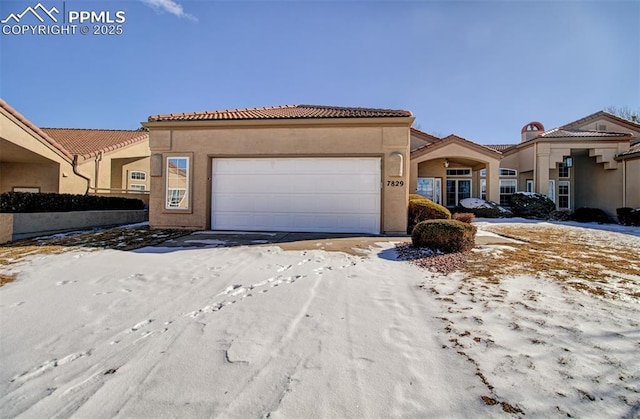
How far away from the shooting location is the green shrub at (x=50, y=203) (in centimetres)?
806

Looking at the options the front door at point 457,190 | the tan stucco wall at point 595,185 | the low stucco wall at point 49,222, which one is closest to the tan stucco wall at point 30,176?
the low stucco wall at point 49,222

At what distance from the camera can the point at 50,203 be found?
8.96 m

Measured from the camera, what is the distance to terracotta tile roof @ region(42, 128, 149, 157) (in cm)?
1584

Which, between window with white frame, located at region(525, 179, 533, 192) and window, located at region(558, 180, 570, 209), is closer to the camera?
window with white frame, located at region(525, 179, 533, 192)

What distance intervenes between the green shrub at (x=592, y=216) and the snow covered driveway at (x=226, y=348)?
56.8ft

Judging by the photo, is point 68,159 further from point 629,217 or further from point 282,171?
point 629,217

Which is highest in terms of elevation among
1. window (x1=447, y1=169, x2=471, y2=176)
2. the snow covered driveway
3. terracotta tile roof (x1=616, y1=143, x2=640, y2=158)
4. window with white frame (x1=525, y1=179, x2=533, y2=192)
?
terracotta tile roof (x1=616, y1=143, x2=640, y2=158)

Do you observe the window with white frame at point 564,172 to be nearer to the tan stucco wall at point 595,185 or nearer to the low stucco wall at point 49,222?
the tan stucco wall at point 595,185

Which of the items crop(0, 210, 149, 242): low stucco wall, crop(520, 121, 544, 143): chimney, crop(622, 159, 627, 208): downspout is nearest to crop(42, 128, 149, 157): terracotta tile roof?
crop(0, 210, 149, 242): low stucco wall

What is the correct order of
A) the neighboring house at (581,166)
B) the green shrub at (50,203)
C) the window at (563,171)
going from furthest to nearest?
1. the window at (563,171)
2. the neighboring house at (581,166)
3. the green shrub at (50,203)

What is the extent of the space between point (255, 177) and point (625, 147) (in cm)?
2039

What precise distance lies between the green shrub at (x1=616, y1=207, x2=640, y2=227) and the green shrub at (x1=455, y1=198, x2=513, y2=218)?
14.9 ft

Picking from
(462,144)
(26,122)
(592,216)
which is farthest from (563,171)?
(26,122)

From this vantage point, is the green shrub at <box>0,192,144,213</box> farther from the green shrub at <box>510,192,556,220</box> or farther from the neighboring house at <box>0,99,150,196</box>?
the green shrub at <box>510,192,556,220</box>
